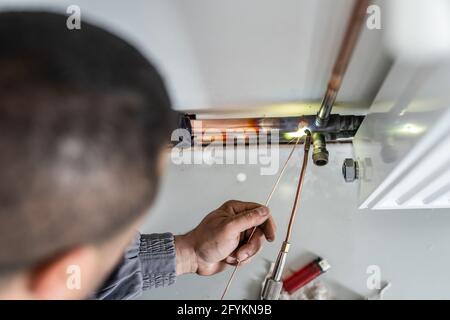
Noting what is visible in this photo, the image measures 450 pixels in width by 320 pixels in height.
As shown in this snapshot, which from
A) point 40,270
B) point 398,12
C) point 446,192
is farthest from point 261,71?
point 40,270

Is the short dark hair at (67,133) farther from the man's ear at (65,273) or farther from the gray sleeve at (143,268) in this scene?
the gray sleeve at (143,268)

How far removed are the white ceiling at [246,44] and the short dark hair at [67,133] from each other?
252 mm

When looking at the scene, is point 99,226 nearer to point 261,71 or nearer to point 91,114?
point 91,114

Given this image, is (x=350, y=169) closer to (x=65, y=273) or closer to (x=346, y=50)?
(x=346, y=50)

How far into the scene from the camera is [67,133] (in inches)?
8.7

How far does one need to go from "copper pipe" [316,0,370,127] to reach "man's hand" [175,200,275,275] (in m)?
0.21

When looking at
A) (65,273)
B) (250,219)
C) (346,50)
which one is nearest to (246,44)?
(346,50)

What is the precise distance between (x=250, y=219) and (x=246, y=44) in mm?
301

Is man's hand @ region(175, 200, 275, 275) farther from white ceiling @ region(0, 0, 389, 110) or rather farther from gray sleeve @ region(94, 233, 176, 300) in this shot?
white ceiling @ region(0, 0, 389, 110)

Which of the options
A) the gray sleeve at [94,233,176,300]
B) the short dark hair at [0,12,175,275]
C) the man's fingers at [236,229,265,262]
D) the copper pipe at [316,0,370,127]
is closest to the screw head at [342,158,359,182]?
the copper pipe at [316,0,370,127]

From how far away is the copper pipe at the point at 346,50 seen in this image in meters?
0.40
